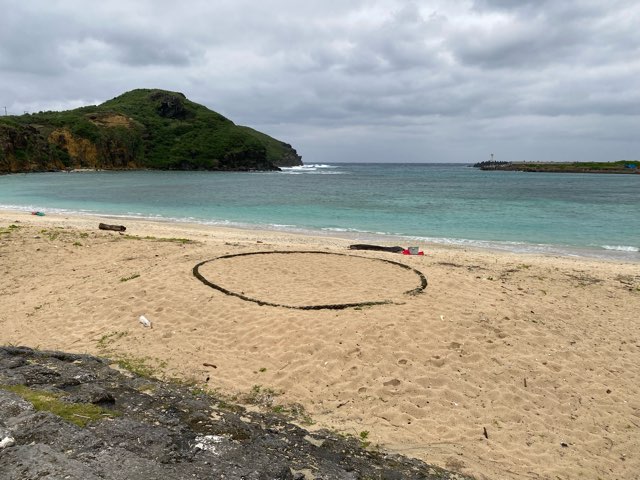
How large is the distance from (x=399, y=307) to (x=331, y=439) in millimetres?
3452

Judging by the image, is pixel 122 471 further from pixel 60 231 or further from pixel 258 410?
pixel 60 231

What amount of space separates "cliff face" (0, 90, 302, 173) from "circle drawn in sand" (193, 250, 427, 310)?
267 feet

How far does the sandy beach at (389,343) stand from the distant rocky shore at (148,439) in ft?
1.78

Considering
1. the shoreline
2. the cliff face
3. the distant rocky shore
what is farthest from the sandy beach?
the cliff face

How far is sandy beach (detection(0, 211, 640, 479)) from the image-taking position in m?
5.04

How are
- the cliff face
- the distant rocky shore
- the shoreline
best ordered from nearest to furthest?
1. the distant rocky shore
2. the shoreline
3. the cliff face

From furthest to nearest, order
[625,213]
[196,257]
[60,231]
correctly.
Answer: [625,213] < [60,231] < [196,257]

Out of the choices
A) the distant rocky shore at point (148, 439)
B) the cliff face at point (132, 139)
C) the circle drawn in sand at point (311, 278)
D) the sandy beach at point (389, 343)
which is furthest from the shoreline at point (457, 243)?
the cliff face at point (132, 139)

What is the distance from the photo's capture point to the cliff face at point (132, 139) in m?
82.9

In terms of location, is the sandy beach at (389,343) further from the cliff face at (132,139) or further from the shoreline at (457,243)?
the cliff face at (132,139)

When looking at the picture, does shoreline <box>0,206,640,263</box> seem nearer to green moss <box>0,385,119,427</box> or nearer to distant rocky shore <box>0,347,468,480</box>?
distant rocky shore <box>0,347,468,480</box>

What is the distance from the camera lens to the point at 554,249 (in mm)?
18109

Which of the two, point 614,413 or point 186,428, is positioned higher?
point 186,428

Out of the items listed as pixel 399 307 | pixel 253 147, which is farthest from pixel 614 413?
pixel 253 147
